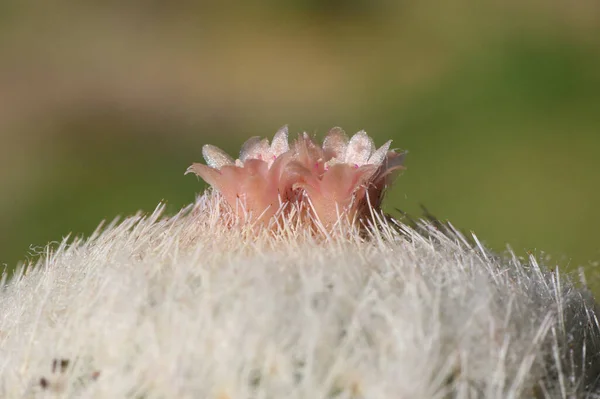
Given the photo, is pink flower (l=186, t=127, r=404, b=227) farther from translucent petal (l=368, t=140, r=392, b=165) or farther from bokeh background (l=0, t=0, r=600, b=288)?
bokeh background (l=0, t=0, r=600, b=288)

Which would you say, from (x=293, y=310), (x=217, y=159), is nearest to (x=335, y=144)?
→ (x=217, y=159)

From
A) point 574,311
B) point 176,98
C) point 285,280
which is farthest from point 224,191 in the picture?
point 176,98

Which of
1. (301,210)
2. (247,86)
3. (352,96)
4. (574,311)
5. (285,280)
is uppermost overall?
(247,86)

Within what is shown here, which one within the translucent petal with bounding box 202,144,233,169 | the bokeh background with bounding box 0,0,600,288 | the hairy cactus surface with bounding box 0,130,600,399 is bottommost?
the hairy cactus surface with bounding box 0,130,600,399

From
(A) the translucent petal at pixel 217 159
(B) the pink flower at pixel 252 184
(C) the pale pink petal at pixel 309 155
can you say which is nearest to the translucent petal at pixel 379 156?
(C) the pale pink petal at pixel 309 155

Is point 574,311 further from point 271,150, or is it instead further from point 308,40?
point 308,40

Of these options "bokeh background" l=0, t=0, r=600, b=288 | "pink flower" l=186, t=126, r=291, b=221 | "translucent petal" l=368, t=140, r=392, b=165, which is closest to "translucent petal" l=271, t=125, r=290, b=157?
"pink flower" l=186, t=126, r=291, b=221
